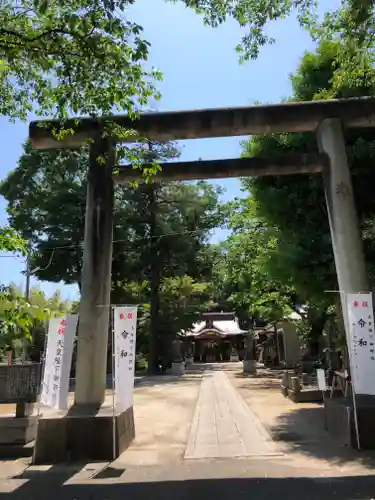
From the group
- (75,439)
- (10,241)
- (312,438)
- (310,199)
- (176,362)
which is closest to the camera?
(10,241)

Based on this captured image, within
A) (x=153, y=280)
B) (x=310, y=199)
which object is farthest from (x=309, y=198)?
(x=153, y=280)

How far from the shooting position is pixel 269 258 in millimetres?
12125

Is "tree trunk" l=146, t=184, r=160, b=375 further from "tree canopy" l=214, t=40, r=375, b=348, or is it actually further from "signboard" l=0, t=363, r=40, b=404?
"signboard" l=0, t=363, r=40, b=404

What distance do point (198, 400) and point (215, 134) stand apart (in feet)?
30.4

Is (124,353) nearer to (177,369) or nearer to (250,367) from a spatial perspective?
(177,369)

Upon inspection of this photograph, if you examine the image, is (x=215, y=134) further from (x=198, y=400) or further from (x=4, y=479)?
(x=198, y=400)

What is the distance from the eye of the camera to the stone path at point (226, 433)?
764 cm

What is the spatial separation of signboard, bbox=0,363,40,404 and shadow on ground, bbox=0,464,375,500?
323 cm

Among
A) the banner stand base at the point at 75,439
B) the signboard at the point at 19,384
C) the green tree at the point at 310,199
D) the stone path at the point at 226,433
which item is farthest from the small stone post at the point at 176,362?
the banner stand base at the point at 75,439

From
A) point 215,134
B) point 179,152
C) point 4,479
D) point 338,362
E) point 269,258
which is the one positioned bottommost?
point 4,479

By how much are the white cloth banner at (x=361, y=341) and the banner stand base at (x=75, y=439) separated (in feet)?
13.1

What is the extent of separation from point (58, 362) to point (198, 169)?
14.8 feet

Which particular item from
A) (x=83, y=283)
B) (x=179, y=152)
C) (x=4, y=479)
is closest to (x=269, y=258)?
(x=83, y=283)

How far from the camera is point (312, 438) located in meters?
8.63
